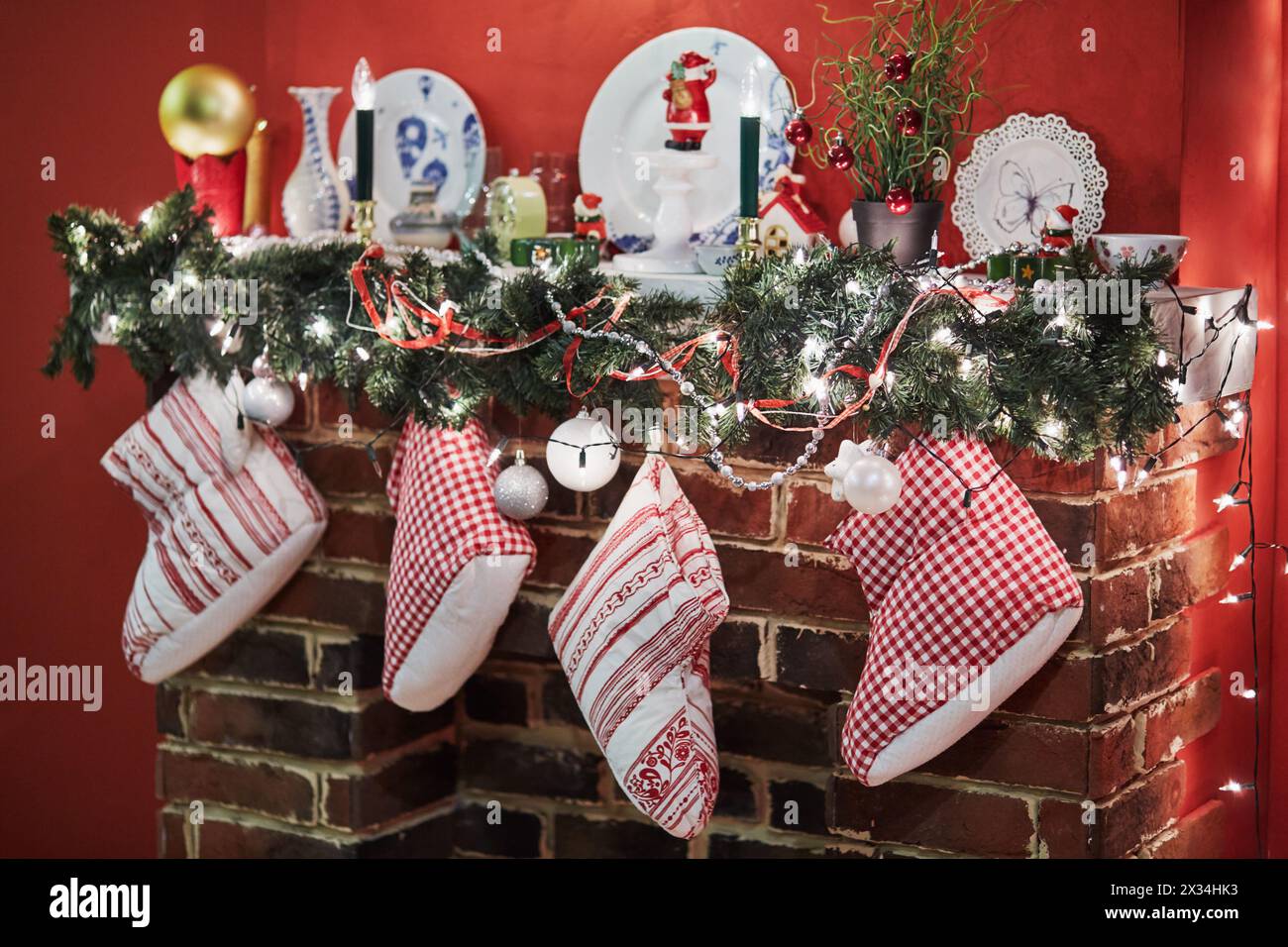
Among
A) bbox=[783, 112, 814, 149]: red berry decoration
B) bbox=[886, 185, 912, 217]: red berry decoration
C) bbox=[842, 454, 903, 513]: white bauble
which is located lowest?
bbox=[842, 454, 903, 513]: white bauble

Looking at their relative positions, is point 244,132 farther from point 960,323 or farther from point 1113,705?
point 1113,705

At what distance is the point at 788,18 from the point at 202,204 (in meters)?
0.81

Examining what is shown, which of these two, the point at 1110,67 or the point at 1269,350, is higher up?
the point at 1110,67

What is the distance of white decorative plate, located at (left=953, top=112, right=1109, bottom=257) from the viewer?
1.97m

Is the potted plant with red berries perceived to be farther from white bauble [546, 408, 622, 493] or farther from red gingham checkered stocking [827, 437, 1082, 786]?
white bauble [546, 408, 622, 493]

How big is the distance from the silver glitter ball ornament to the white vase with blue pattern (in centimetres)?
58

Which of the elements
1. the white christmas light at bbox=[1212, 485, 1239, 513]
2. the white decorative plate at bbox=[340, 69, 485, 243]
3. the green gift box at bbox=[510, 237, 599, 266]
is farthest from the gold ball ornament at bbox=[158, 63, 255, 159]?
the white christmas light at bbox=[1212, 485, 1239, 513]

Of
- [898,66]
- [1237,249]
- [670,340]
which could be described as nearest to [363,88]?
[670,340]

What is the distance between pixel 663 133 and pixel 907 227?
51 centimetres

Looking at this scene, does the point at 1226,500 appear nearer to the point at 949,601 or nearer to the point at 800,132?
the point at 949,601

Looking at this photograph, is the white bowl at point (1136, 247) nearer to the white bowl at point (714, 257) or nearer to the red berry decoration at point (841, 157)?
the red berry decoration at point (841, 157)

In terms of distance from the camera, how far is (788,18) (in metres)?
2.16

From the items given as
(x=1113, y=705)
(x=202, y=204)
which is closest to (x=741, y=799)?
(x=1113, y=705)

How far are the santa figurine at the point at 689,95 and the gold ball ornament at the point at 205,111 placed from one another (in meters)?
0.60
